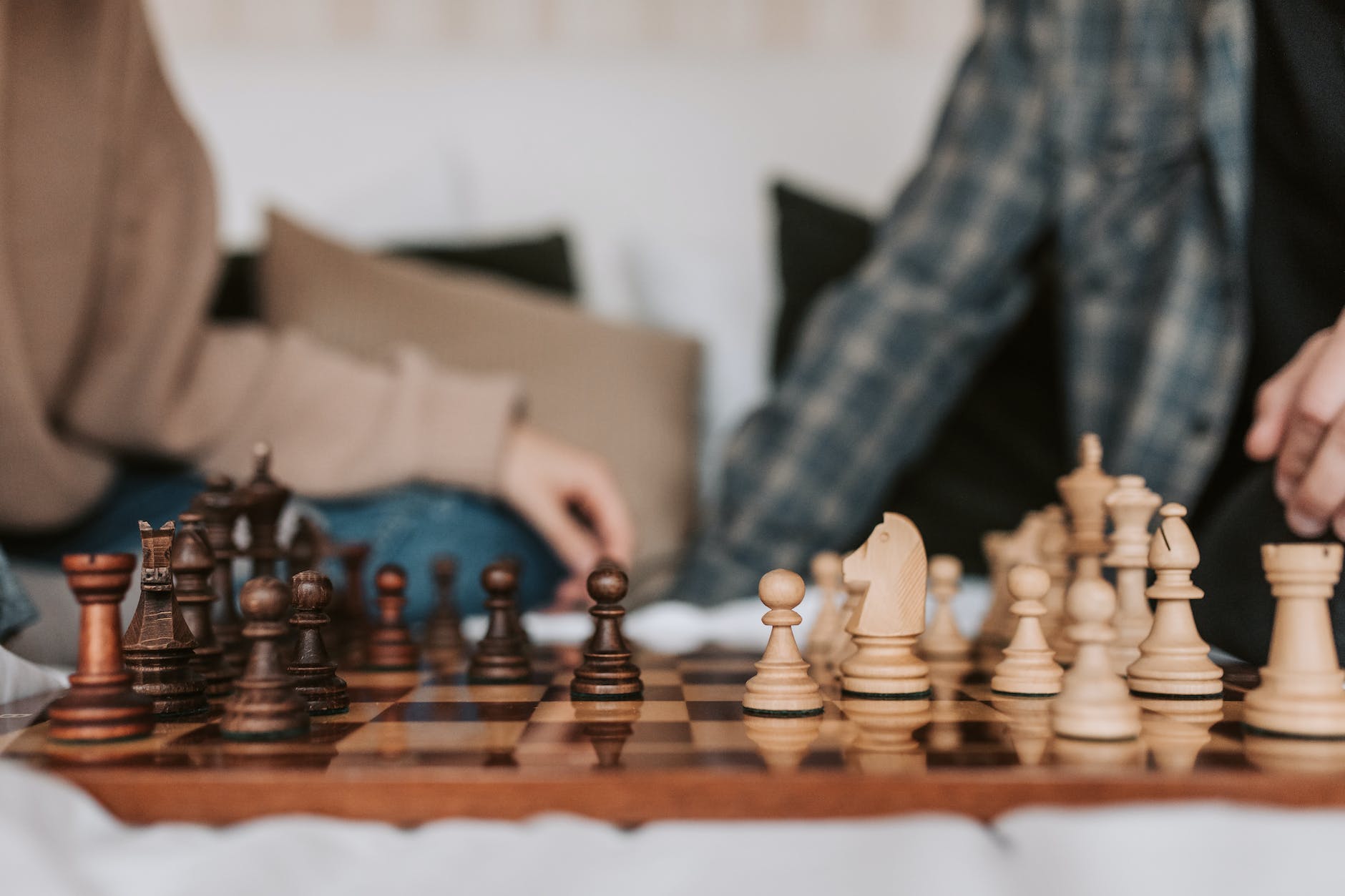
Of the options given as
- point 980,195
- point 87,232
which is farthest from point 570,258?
point 87,232

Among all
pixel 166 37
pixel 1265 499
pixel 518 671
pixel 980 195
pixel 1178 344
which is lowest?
pixel 518 671

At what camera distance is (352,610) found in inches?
50.7

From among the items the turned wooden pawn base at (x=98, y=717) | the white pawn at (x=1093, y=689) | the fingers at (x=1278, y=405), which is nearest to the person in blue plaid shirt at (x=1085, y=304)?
the fingers at (x=1278, y=405)

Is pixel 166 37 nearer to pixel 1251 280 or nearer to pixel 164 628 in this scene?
pixel 164 628

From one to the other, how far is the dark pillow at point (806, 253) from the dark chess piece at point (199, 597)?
1303mm

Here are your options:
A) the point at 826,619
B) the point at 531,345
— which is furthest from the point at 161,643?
the point at 531,345

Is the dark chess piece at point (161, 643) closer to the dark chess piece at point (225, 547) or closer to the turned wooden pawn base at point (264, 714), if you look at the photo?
the turned wooden pawn base at point (264, 714)

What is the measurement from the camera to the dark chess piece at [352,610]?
47.9 inches

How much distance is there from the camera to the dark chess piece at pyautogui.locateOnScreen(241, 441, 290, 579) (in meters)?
1.05

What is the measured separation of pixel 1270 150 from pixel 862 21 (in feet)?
5.24

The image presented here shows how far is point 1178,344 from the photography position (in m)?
1.42

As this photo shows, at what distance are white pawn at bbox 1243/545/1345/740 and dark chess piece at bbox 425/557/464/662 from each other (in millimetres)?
826

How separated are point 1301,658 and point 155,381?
1.36m

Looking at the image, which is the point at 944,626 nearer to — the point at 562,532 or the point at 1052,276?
the point at 562,532
